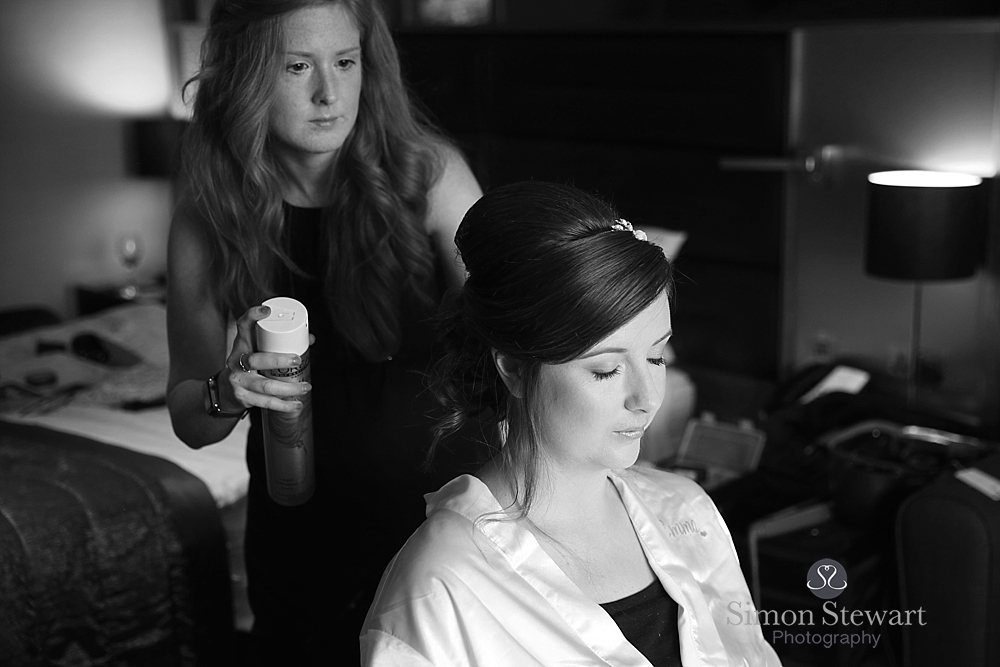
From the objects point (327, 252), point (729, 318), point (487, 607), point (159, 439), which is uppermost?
point (327, 252)

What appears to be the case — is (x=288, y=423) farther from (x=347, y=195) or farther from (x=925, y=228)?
(x=925, y=228)

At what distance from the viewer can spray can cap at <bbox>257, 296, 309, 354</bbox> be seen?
4.10 feet

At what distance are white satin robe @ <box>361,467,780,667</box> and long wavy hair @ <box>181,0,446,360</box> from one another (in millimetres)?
353

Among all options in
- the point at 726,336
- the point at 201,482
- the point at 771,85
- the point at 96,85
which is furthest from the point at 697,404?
the point at 96,85

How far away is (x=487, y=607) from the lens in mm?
1270

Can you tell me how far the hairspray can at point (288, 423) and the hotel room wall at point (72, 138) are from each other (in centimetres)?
364

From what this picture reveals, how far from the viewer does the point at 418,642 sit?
1.23m

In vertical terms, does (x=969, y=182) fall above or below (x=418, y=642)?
above

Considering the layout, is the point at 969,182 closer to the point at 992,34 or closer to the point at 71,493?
the point at 992,34

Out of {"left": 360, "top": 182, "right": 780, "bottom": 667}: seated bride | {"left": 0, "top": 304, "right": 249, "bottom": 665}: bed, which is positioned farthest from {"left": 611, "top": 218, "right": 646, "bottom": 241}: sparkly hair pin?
{"left": 0, "top": 304, "right": 249, "bottom": 665}: bed

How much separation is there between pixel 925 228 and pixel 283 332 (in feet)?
6.56

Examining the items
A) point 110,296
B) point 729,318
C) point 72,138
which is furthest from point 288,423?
point 72,138

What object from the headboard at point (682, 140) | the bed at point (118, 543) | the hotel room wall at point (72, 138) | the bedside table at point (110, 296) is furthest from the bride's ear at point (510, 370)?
the hotel room wall at point (72, 138)

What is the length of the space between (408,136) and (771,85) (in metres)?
1.95
